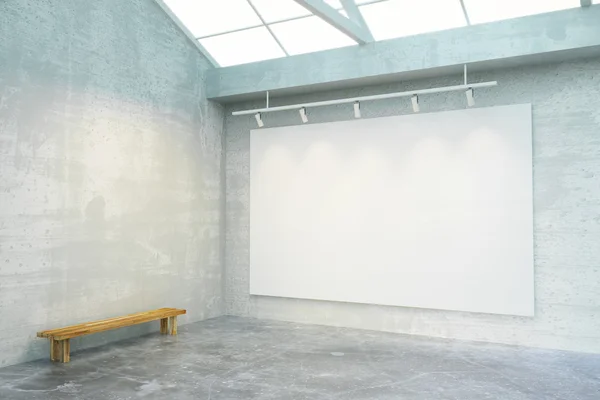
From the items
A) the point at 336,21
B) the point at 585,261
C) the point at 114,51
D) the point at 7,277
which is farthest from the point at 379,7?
the point at 7,277

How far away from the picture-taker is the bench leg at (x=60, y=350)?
6.99 metres

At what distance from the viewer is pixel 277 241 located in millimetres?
10094

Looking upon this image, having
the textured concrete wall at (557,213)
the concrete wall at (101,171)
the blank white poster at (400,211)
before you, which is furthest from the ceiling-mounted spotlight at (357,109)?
the concrete wall at (101,171)

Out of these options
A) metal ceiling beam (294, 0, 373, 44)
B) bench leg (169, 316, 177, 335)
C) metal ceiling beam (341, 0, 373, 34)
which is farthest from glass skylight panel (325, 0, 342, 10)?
bench leg (169, 316, 177, 335)

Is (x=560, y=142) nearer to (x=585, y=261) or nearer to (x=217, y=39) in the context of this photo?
(x=585, y=261)

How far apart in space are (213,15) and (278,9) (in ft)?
4.27

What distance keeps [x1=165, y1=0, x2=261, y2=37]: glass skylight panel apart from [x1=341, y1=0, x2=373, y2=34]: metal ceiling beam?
5.29 feet

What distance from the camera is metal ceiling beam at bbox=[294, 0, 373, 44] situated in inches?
268

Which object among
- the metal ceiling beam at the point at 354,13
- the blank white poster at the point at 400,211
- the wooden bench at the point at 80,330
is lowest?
the wooden bench at the point at 80,330

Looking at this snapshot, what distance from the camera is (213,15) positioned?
9258mm

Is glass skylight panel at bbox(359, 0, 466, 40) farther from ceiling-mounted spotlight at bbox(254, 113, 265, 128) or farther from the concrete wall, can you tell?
the concrete wall

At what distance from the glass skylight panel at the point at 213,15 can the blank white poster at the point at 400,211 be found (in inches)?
79.7

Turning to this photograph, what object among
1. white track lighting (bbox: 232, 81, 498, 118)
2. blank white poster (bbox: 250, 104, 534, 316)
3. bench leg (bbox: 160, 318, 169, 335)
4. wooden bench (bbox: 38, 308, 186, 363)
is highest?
white track lighting (bbox: 232, 81, 498, 118)

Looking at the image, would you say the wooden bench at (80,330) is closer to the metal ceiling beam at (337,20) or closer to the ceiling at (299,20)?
the ceiling at (299,20)
